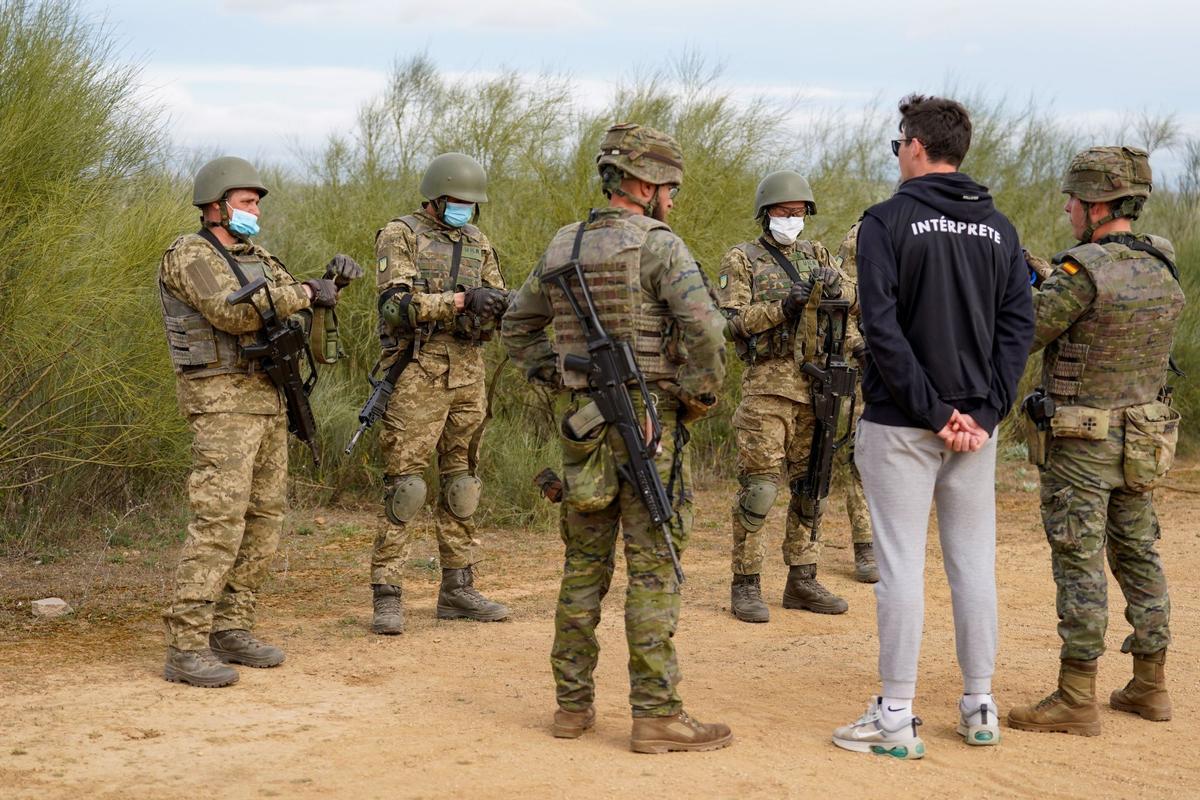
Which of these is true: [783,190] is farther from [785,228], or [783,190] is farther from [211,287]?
[211,287]

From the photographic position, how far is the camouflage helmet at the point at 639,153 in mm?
4426

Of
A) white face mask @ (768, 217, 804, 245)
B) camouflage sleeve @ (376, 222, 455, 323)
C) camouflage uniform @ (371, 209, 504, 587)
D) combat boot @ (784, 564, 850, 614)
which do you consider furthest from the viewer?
combat boot @ (784, 564, 850, 614)

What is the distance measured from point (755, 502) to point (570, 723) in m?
2.34

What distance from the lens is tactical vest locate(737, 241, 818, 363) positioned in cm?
675

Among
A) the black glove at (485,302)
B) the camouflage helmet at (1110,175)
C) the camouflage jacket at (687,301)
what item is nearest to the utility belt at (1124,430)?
the camouflage helmet at (1110,175)

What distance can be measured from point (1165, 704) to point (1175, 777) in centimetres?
68

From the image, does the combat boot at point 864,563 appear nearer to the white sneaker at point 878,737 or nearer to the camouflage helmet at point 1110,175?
the white sneaker at point 878,737

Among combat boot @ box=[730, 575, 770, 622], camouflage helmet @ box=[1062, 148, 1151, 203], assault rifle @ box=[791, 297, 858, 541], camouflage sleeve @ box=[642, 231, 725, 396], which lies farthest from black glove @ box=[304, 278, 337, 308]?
camouflage helmet @ box=[1062, 148, 1151, 203]

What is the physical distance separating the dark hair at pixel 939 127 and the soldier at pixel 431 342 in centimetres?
251

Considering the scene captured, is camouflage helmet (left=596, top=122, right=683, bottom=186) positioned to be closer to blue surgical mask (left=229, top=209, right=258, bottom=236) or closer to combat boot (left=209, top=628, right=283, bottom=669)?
blue surgical mask (left=229, top=209, right=258, bottom=236)

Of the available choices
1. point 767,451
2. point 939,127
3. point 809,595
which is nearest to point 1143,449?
point 939,127

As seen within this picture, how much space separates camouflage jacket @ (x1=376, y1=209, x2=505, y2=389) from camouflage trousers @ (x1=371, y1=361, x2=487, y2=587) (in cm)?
7

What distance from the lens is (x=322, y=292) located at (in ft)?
18.2

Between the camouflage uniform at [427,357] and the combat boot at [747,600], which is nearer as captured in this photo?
the camouflage uniform at [427,357]
